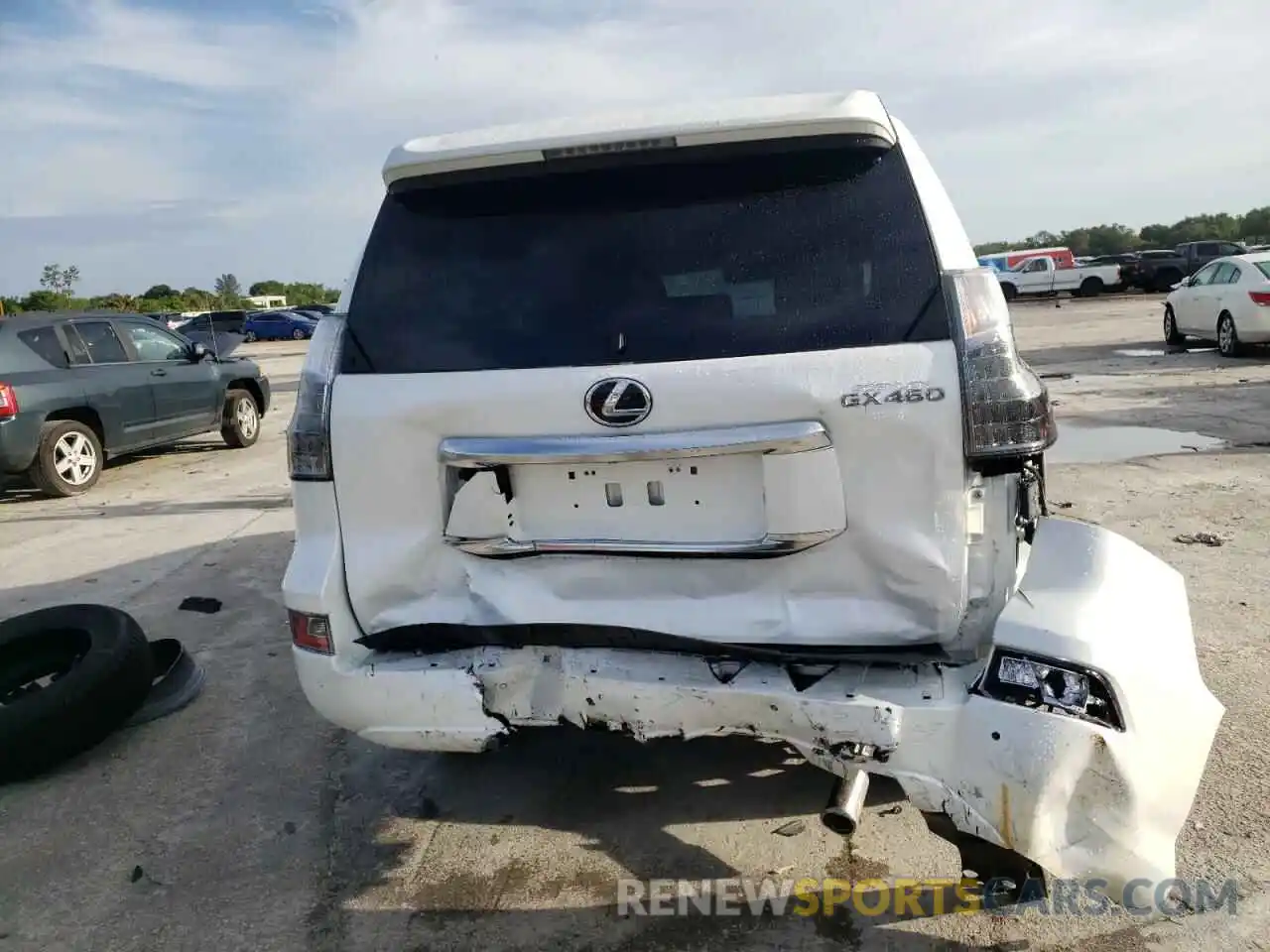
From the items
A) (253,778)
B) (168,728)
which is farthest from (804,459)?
(168,728)

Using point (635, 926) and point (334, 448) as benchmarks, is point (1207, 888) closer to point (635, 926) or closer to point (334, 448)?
point (635, 926)

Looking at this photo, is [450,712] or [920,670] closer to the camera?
[920,670]

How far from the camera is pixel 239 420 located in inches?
465

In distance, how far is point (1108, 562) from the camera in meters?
2.45

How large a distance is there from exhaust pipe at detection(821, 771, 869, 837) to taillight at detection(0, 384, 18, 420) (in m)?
8.77

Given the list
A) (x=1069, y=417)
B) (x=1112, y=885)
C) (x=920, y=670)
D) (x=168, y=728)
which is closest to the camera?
(x=1112, y=885)

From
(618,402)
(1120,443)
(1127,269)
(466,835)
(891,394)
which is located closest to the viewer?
(891,394)

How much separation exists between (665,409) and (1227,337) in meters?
15.2

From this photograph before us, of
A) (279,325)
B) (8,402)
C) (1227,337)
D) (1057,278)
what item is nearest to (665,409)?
(8,402)

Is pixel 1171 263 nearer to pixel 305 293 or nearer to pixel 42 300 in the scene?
pixel 42 300

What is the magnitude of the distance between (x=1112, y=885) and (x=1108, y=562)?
76 cm

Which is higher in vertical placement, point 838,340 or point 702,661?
point 838,340

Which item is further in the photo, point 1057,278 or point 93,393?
point 1057,278

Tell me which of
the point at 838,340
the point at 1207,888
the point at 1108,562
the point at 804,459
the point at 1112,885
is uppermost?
the point at 838,340
